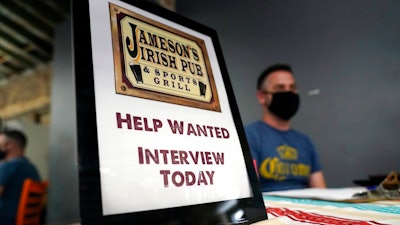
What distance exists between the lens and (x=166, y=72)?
0.47 metres

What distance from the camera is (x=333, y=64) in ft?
5.96

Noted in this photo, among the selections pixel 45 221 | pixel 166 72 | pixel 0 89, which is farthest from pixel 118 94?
pixel 0 89

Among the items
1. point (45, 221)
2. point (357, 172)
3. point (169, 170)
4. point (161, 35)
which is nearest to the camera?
point (169, 170)

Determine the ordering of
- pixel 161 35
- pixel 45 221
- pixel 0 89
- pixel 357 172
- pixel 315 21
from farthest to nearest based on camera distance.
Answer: pixel 0 89, pixel 45 221, pixel 315 21, pixel 357 172, pixel 161 35

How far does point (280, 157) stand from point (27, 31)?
14.1 feet

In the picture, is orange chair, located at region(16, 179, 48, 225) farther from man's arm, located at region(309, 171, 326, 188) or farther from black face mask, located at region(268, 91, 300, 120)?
man's arm, located at region(309, 171, 326, 188)

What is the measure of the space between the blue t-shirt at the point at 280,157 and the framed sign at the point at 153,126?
2.88 feet

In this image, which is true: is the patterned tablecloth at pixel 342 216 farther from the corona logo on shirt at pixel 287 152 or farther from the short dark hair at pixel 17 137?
the short dark hair at pixel 17 137

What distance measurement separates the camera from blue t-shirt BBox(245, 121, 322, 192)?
133 centimetres

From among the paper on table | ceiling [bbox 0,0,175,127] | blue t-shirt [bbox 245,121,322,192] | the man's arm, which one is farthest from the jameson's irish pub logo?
ceiling [bbox 0,0,175,127]

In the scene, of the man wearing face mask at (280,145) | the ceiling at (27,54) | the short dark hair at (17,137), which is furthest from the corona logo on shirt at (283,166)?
the short dark hair at (17,137)

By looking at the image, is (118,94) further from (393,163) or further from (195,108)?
(393,163)

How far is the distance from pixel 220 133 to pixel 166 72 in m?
0.14

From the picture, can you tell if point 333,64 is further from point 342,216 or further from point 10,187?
point 10,187
